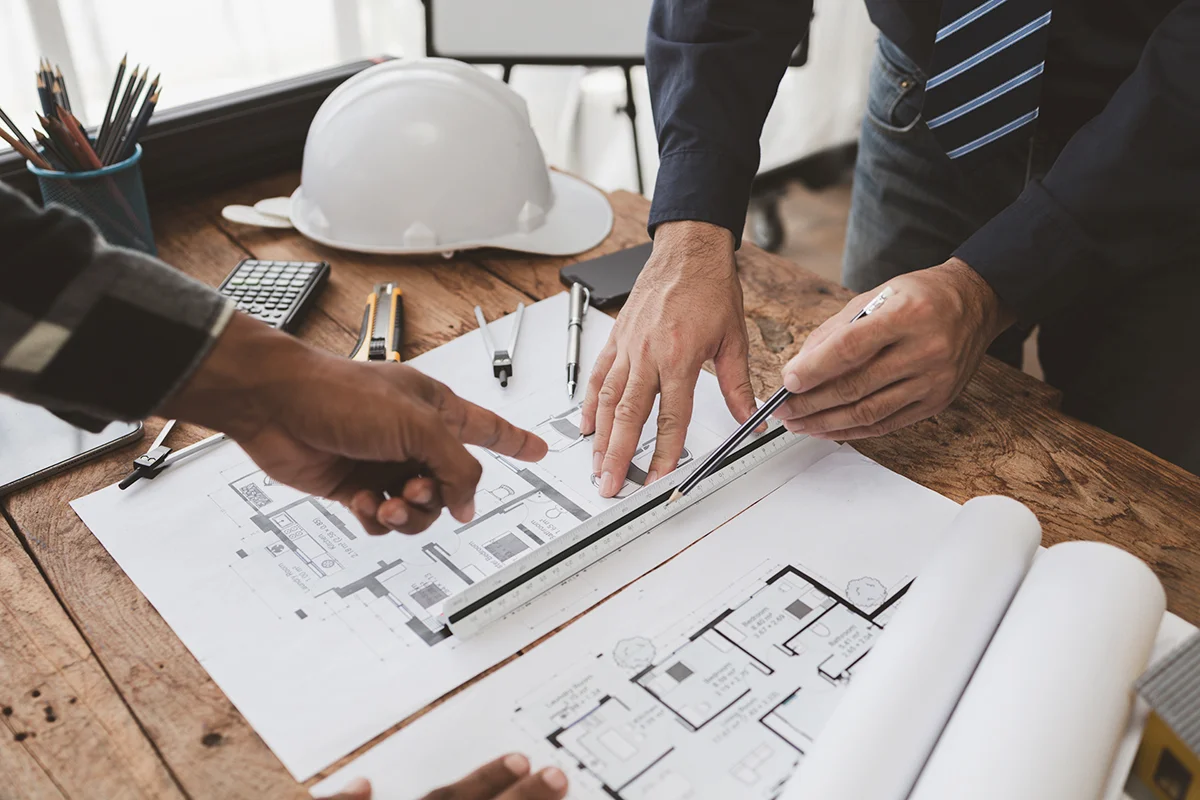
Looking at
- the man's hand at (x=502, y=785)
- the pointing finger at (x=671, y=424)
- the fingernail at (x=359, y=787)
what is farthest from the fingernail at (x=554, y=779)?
the pointing finger at (x=671, y=424)

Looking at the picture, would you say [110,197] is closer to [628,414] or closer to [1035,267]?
[628,414]

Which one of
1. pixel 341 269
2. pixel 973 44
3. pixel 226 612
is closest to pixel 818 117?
pixel 973 44

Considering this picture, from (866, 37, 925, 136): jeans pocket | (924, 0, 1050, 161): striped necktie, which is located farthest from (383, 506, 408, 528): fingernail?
(866, 37, 925, 136): jeans pocket

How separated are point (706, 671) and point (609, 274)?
60cm

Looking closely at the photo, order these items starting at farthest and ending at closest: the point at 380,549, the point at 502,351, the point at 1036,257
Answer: the point at 502,351 < the point at 1036,257 < the point at 380,549

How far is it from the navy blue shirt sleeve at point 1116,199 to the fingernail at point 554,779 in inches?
24.3

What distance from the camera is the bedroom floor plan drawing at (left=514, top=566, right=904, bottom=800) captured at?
58 centimetres

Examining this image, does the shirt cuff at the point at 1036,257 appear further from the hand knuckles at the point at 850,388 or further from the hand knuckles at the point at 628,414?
the hand knuckles at the point at 628,414

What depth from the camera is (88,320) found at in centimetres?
55

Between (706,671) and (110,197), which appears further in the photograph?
(110,197)

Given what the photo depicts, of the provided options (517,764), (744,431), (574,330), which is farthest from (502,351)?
(517,764)

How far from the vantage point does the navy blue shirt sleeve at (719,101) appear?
1.04m

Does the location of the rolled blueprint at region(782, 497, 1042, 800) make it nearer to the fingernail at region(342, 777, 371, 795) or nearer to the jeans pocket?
the fingernail at region(342, 777, 371, 795)

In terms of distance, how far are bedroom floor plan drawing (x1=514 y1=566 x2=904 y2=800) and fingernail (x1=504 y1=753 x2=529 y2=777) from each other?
0.03 meters
